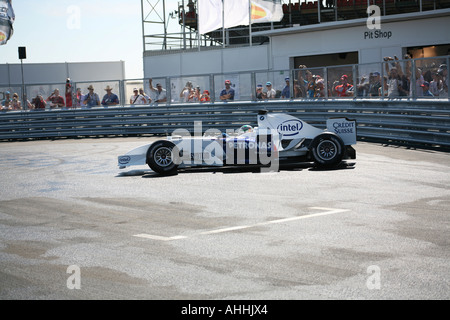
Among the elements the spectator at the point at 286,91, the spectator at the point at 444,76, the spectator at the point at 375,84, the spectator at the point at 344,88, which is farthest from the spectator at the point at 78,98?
the spectator at the point at 444,76

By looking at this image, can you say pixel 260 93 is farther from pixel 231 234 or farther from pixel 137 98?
pixel 231 234

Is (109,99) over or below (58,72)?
below

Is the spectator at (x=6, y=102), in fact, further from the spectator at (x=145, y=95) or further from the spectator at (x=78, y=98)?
the spectator at (x=145, y=95)

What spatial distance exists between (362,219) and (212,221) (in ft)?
5.72

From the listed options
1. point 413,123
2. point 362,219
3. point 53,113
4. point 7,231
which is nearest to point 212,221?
point 362,219

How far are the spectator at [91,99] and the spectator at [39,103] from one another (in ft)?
5.41

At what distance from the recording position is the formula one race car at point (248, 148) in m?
12.5

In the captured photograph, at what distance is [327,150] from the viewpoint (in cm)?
1259

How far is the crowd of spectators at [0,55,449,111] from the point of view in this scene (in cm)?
1540

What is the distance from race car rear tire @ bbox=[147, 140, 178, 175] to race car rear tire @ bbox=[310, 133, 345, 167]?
264cm

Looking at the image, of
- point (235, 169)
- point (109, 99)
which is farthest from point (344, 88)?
point (109, 99)

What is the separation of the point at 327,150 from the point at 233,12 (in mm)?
19441

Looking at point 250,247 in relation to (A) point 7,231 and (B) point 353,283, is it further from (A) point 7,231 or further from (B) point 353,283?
(A) point 7,231

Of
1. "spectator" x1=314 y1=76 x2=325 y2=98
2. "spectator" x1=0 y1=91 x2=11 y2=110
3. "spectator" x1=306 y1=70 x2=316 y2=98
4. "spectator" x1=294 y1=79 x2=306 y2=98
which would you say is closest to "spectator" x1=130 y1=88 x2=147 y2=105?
"spectator" x1=0 y1=91 x2=11 y2=110
